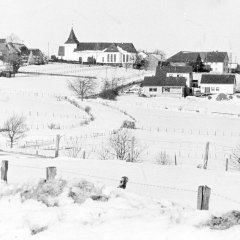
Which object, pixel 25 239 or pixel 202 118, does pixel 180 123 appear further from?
pixel 25 239

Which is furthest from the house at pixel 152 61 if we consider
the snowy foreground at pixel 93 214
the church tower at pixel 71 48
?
the snowy foreground at pixel 93 214

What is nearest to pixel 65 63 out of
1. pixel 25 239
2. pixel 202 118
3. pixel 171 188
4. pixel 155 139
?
pixel 202 118

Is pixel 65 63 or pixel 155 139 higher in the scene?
pixel 65 63

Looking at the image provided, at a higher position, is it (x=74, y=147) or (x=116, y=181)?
(x=116, y=181)

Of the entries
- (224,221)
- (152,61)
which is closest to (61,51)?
(152,61)

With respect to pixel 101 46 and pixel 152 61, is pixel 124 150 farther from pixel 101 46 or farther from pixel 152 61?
pixel 101 46

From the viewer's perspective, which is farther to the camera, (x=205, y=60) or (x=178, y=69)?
(x=205, y=60)
